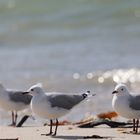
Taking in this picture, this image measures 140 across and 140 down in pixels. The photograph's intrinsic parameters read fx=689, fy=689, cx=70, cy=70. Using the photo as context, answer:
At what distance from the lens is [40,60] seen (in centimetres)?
1684

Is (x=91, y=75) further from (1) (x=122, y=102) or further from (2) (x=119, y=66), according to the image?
(1) (x=122, y=102)

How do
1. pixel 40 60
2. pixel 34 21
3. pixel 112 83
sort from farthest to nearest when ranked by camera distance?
pixel 34 21 < pixel 40 60 < pixel 112 83

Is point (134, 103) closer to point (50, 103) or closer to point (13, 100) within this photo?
point (50, 103)

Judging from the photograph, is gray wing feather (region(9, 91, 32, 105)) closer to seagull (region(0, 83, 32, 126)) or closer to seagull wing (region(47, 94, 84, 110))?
seagull (region(0, 83, 32, 126))

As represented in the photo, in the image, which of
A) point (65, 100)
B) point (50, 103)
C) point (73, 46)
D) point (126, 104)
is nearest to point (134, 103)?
point (126, 104)

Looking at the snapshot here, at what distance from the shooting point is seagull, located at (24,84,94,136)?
924 centimetres

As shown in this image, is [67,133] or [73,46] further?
[73,46]

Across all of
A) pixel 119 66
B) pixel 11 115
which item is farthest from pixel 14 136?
pixel 119 66

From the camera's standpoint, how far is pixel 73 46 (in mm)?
18438

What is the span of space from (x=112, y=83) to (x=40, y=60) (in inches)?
117

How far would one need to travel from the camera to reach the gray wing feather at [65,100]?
9.35 meters

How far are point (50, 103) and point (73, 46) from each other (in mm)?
9211

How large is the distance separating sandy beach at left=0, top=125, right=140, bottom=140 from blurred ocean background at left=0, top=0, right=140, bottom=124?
6.65 ft

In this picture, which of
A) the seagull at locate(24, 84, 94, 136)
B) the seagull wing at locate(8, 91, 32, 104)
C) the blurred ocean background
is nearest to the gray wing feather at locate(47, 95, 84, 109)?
the seagull at locate(24, 84, 94, 136)
